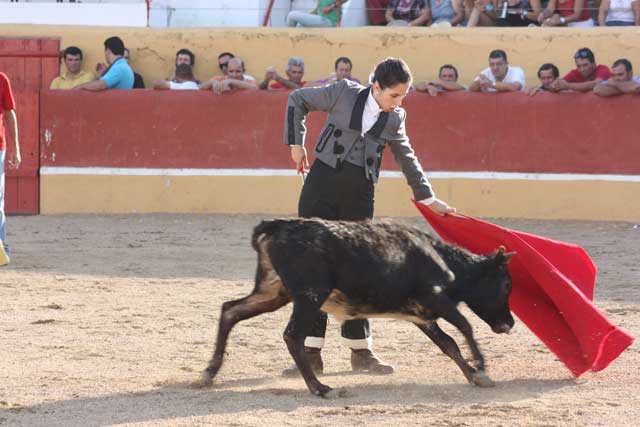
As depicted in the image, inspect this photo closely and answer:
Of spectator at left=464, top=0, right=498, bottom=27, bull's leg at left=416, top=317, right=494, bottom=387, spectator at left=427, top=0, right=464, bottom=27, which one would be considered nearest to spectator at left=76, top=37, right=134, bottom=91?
spectator at left=427, top=0, right=464, bottom=27

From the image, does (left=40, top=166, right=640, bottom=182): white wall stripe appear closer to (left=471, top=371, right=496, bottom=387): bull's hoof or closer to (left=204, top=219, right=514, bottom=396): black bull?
(left=204, top=219, right=514, bottom=396): black bull

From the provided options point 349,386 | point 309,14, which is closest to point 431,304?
point 349,386

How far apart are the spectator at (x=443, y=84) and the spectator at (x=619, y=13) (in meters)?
1.48

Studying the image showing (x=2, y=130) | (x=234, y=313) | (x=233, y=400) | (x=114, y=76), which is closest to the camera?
(x=233, y=400)

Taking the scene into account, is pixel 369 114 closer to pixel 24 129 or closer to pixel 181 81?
pixel 181 81

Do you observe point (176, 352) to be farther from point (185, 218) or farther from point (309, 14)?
point (309, 14)

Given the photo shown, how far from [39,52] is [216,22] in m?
1.82

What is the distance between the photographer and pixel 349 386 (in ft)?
15.5

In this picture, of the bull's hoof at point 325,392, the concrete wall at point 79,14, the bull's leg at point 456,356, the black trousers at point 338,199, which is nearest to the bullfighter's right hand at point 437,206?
the black trousers at point 338,199

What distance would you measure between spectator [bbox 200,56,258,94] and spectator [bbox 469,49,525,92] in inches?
76.5

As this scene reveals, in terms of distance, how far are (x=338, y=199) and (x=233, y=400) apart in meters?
0.99

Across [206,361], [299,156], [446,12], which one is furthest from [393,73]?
[446,12]

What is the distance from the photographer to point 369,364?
5027 mm

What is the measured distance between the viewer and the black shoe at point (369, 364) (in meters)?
5.00
